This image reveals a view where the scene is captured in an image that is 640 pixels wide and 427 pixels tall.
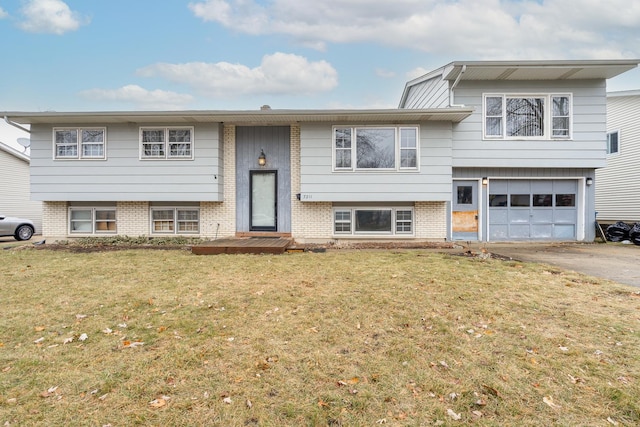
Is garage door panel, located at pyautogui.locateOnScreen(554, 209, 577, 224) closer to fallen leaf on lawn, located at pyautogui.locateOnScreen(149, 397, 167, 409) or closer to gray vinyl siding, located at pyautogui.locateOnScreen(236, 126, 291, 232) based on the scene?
gray vinyl siding, located at pyautogui.locateOnScreen(236, 126, 291, 232)

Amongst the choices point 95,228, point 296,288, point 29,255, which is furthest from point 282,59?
point 296,288

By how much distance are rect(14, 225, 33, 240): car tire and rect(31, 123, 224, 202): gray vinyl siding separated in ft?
14.4

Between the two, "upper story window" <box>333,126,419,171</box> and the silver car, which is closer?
"upper story window" <box>333,126,419,171</box>

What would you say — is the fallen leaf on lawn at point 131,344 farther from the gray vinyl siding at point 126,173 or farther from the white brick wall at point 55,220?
the white brick wall at point 55,220

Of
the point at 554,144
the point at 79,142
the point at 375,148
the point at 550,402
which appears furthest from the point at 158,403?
A: the point at 554,144

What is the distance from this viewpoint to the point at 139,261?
7758 mm

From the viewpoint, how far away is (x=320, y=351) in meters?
3.22

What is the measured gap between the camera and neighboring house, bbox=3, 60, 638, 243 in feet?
34.0

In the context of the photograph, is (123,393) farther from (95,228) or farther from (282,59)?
(282,59)

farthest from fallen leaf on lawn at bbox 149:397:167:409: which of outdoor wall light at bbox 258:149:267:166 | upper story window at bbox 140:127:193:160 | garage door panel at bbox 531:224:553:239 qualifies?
garage door panel at bbox 531:224:553:239

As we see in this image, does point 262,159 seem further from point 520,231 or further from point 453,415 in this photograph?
point 453,415

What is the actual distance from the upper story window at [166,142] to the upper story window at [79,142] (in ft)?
4.51

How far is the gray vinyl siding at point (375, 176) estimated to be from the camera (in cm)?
1033

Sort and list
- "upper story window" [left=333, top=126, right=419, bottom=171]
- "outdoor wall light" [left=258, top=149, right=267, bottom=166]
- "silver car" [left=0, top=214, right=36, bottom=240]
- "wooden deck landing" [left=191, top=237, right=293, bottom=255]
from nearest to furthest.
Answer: "wooden deck landing" [left=191, top=237, right=293, bottom=255] < "upper story window" [left=333, top=126, right=419, bottom=171] < "outdoor wall light" [left=258, top=149, right=267, bottom=166] < "silver car" [left=0, top=214, right=36, bottom=240]
